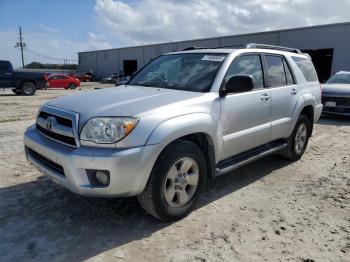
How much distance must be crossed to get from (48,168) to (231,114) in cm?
207

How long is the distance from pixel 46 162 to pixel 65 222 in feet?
2.09

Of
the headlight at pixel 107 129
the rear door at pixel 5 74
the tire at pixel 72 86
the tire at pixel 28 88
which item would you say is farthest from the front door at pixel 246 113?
the tire at pixel 72 86

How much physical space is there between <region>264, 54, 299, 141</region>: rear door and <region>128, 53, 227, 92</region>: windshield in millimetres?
1034

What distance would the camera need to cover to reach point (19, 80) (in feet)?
61.9

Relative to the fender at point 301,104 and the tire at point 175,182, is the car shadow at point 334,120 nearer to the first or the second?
the fender at point 301,104

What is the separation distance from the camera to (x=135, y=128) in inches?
117

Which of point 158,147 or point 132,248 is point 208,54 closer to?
point 158,147

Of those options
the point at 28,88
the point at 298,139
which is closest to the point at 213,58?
the point at 298,139

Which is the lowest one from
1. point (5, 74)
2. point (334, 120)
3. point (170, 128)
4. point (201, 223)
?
point (201, 223)

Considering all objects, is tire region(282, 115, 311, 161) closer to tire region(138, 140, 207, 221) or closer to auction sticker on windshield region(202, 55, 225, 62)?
auction sticker on windshield region(202, 55, 225, 62)

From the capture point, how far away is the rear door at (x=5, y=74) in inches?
709

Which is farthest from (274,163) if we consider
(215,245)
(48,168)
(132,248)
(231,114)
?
(48,168)

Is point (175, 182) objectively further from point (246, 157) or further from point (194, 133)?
point (246, 157)

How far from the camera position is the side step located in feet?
12.9
